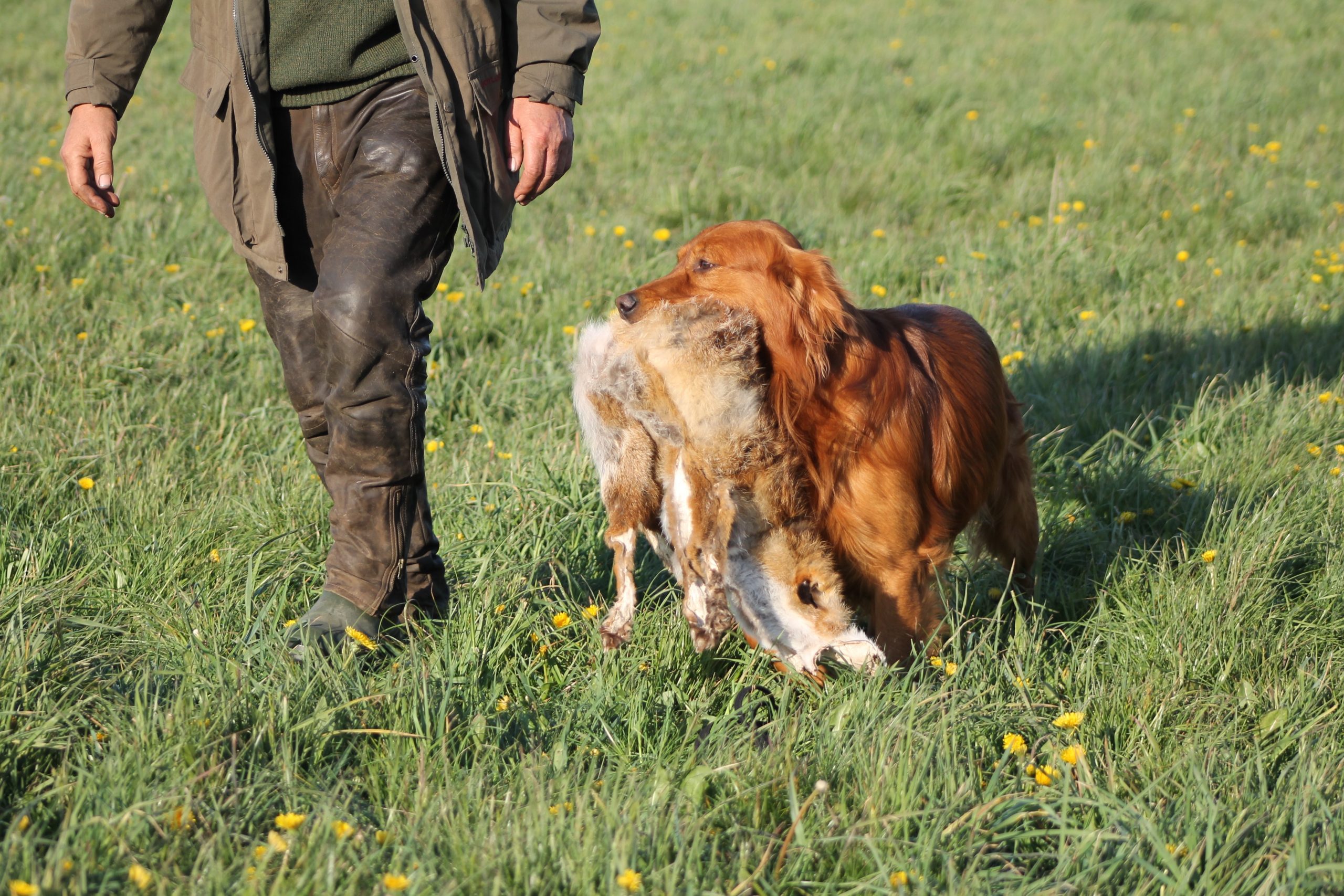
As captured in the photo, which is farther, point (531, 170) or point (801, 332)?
point (531, 170)

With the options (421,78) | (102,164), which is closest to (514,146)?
(421,78)

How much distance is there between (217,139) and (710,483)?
4.52 feet

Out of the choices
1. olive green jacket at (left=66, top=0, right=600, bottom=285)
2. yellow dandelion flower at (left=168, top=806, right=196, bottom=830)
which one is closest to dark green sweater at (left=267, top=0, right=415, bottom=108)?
olive green jacket at (left=66, top=0, right=600, bottom=285)

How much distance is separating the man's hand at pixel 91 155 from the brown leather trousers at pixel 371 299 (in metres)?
0.40

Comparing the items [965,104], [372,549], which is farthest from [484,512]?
[965,104]

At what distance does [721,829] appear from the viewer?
185 cm

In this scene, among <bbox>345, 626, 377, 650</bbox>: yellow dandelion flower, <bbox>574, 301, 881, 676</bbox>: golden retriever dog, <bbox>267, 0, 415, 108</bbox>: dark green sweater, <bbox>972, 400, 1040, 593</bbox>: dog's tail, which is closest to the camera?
<bbox>574, 301, 881, 676</bbox>: golden retriever dog

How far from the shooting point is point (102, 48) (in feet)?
8.45

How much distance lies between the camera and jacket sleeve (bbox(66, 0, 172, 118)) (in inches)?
101

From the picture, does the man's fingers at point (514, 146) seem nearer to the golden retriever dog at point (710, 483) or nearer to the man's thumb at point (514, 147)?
the man's thumb at point (514, 147)

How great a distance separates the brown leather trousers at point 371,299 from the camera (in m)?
2.34

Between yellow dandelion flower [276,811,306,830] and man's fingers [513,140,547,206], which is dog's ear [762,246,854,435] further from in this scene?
yellow dandelion flower [276,811,306,830]

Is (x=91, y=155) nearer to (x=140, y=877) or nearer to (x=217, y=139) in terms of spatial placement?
(x=217, y=139)

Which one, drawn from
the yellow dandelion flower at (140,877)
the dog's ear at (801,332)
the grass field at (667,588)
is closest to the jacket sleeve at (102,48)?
the grass field at (667,588)
